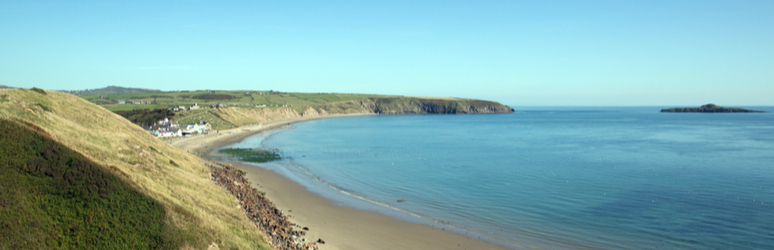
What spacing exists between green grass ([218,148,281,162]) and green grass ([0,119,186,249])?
137 ft

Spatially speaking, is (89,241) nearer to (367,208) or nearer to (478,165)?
(367,208)

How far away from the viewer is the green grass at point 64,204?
1444 cm

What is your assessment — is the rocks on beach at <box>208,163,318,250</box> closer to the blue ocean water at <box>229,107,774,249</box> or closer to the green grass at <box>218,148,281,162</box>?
the blue ocean water at <box>229,107,774,249</box>

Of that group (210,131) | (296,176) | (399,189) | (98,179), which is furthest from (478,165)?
(210,131)

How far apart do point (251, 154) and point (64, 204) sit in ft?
166

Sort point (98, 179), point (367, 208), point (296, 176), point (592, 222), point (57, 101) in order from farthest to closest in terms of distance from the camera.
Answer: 1. point (296, 176)
2. point (57, 101)
3. point (367, 208)
4. point (592, 222)
5. point (98, 179)

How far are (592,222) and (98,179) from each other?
28714mm

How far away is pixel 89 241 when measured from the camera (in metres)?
14.9

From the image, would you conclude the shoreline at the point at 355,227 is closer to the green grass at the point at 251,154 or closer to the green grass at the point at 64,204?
the green grass at the point at 64,204

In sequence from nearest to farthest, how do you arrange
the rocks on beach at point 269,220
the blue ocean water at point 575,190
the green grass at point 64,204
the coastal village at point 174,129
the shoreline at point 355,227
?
the green grass at point 64,204
the rocks on beach at point 269,220
the shoreline at point 355,227
the blue ocean water at point 575,190
the coastal village at point 174,129

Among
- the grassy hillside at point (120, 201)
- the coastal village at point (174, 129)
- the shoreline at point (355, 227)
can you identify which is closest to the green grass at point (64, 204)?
the grassy hillside at point (120, 201)

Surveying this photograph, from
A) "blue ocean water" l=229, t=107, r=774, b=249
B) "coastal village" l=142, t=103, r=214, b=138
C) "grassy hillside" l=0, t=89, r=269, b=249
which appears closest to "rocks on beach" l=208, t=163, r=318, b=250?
"grassy hillside" l=0, t=89, r=269, b=249

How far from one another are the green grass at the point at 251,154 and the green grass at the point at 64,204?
4163 cm

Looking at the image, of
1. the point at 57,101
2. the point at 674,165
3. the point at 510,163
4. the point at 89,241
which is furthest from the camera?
the point at 510,163
